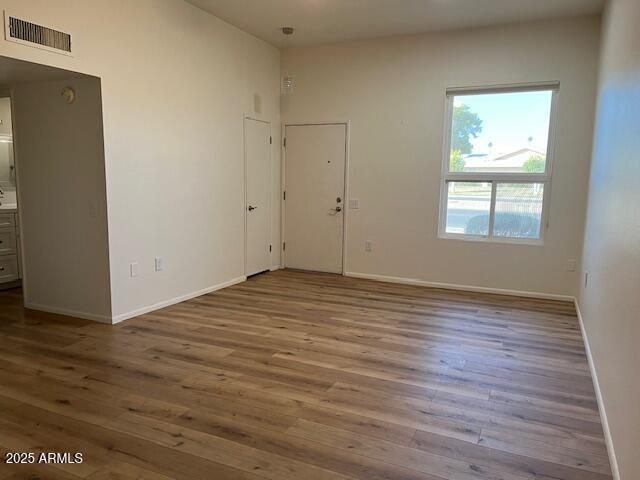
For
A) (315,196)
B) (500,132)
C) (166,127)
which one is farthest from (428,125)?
(166,127)

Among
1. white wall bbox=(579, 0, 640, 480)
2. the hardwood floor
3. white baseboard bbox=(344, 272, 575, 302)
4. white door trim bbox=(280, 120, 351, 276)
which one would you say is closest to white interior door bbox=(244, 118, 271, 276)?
white door trim bbox=(280, 120, 351, 276)

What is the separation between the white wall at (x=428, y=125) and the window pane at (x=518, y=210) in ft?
0.56

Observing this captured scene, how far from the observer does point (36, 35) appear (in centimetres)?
330

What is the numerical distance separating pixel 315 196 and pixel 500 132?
8.44ft

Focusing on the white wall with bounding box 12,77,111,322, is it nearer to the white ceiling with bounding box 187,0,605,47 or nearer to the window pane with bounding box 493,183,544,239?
the white ceiling with bounding box 187,0,605,47

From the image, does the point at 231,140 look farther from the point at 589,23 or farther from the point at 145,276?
the point at 589,23

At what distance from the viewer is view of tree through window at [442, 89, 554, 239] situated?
5.26 meters

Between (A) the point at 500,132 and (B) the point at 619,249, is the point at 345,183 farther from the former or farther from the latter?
(B) the point at 619,249

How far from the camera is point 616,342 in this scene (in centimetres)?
229

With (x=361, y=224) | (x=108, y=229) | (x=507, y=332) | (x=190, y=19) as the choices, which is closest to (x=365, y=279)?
(x=361, y=224)

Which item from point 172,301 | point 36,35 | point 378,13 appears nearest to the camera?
point 36,35

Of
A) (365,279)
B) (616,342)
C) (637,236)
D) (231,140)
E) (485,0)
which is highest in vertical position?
(485,0)

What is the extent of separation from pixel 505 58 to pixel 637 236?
12.9 ft

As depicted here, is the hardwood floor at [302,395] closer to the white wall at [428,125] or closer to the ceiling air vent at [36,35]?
the white wall at [428,125]
